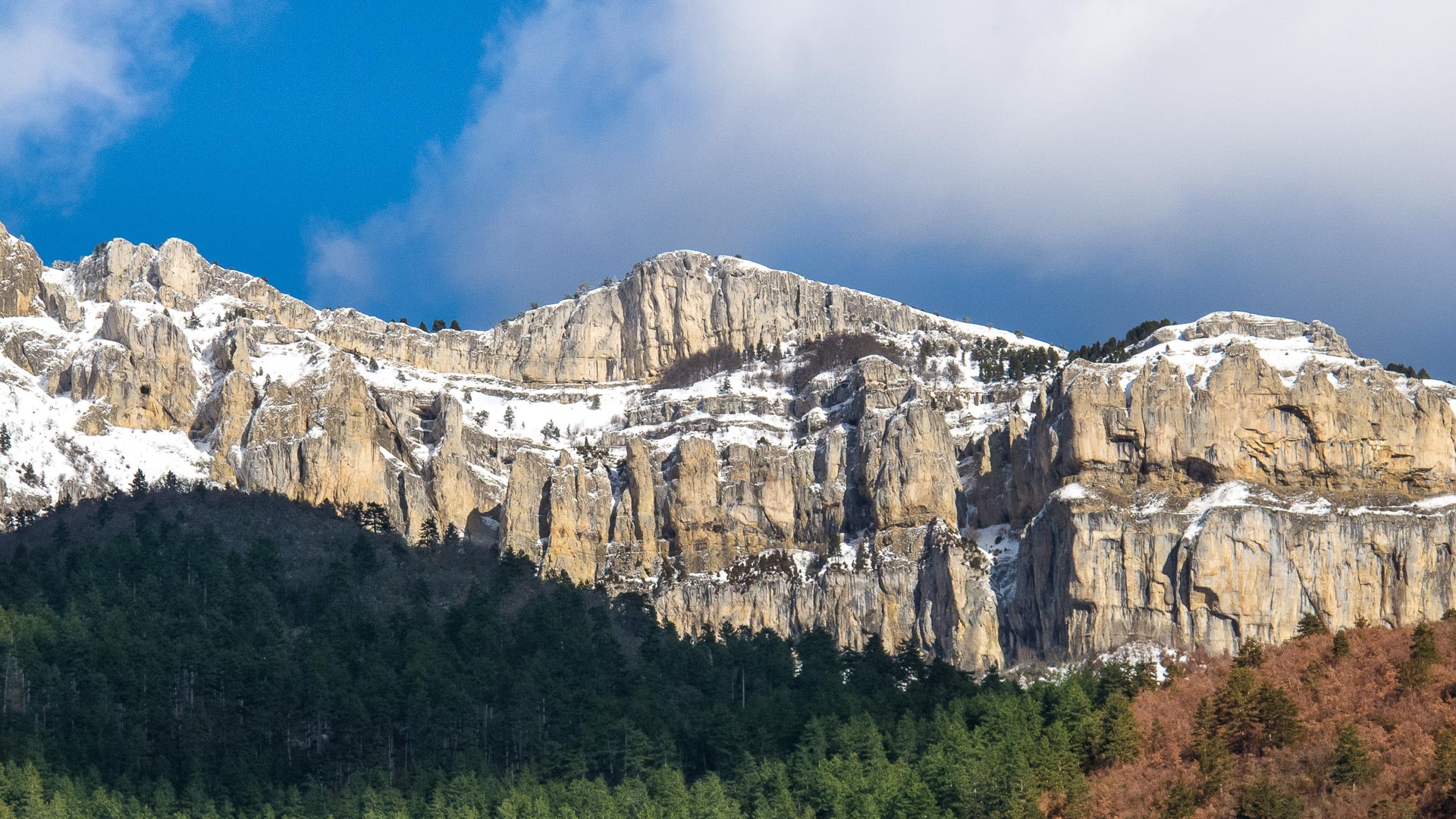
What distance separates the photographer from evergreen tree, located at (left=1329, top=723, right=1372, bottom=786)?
305 feet

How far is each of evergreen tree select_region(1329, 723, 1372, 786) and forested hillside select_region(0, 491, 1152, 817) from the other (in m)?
12.5

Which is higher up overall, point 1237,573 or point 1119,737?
point 1237,573

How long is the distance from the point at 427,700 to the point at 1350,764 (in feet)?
209

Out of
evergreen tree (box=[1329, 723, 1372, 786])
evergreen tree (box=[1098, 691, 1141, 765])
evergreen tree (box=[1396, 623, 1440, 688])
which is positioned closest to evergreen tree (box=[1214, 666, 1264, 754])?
evergreen tree (box=[1098, 691, 1141, 765])

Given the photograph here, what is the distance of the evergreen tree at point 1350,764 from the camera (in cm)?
9300

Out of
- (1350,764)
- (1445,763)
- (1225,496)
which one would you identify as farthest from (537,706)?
(1225,496)

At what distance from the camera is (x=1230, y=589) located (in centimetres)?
17562

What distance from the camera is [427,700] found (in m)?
138

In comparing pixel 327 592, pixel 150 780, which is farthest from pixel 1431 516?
pixel 150 780

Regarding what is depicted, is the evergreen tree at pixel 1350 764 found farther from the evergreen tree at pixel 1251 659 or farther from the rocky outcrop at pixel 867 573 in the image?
the rocky outcrop at pixel 867 573

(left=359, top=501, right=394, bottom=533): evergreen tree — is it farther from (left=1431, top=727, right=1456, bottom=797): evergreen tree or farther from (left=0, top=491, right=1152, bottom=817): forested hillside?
(left=1431, top=727, right=1456, bottom=797): evergreen tree

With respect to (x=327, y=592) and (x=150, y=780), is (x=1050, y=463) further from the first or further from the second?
(x=150, y=780)

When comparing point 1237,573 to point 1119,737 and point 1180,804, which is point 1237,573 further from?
point 1180,804

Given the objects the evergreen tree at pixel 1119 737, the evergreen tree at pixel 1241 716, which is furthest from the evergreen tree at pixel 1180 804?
the evergreen tree at pixel 1119 737
